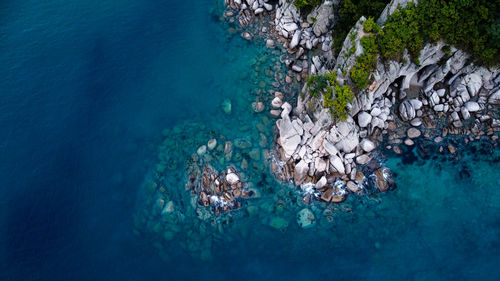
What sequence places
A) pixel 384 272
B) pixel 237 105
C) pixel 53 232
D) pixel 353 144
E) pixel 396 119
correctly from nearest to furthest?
pixel 384 272 → pixel 53 232 → pixel 353 144 → pixel 396 119 → pixel 237 105

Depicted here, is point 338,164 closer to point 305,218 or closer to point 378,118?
point 305,218

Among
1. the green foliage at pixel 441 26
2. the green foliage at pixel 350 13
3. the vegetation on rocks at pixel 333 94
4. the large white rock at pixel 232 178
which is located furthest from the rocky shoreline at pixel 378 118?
the large white rock at pixel 232 178

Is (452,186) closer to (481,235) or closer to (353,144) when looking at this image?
(481,235)

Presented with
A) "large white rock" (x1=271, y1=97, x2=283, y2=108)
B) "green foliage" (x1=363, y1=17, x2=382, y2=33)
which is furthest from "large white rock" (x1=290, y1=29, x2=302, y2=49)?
"green foliage" (x1=363, y1=17, x2=382, y2=33)

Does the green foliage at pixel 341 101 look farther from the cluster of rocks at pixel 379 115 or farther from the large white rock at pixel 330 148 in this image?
the large white rock at pixel 330 148

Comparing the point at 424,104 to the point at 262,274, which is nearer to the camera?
the point at 262,274

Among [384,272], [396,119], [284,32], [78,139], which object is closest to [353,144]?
[396,119]

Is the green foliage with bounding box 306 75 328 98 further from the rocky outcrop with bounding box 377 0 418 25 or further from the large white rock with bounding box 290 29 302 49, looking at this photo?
the large white rock with bounding box 290 29 302 49
